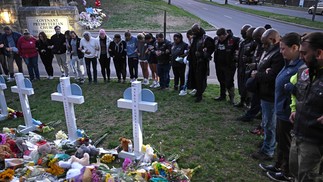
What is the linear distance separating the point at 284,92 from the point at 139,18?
66.9 ft

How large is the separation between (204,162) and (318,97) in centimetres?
223

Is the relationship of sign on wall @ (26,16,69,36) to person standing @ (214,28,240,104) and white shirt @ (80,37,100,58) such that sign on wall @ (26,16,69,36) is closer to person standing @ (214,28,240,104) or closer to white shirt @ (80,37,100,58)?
white shirt @ (80,37,100,58)

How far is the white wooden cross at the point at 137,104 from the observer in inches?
160

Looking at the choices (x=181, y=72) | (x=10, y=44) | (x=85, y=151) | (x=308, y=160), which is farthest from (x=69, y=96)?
(x=10, y=44)

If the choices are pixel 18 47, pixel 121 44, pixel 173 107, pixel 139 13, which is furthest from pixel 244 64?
pixel 139 13

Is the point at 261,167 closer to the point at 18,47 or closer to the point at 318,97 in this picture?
the point at 318,97

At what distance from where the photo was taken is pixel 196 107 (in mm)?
6660

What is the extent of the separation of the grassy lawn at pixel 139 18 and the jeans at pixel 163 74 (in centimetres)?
1162

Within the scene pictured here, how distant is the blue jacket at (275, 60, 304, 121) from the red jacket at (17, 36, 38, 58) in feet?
26.1

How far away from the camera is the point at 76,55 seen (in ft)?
29.4

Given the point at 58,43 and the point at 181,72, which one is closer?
the point at 181,72

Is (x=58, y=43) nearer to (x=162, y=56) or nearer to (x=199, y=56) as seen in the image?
(x=162, y=56)

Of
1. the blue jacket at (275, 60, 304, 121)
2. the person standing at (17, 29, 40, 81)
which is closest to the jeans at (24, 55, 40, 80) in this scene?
the person standing at (17, 29, 40, 81)

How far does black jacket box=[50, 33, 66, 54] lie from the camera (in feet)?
29.5
